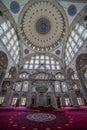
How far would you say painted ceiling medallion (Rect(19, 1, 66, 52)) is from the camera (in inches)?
758

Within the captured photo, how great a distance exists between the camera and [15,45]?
73.4 ft

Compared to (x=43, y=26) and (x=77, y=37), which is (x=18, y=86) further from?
(x=77, y=37)

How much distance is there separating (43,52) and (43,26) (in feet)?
23.5

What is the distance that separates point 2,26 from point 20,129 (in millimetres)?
16981

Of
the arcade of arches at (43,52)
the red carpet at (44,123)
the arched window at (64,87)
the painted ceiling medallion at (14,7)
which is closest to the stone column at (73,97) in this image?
the arcade of arches at (43,52)

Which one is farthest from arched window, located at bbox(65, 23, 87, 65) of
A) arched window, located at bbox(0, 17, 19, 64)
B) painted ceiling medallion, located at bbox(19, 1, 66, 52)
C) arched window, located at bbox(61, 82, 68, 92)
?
arched window, located at bbox(0, 17, 19, 64)

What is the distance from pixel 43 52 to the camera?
26.6m

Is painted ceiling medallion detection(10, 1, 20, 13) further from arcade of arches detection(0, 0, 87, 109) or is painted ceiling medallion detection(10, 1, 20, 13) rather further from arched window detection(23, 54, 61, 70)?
arched window detection(23, 54, 61, 70)

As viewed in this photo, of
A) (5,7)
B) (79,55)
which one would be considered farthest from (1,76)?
(79,55)

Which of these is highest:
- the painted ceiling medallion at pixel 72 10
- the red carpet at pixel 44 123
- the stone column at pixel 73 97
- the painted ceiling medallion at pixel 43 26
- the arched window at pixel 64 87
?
the painted ceiling medallion at pixel 43 26

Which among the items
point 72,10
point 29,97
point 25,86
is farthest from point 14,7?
point 29,97

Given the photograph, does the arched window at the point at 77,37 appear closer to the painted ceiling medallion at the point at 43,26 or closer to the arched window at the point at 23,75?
the painted ceiling medallion at the point at 43,26

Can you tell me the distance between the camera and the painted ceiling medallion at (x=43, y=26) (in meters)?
19.2

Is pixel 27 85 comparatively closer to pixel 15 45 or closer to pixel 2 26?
pixel 15 45
